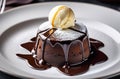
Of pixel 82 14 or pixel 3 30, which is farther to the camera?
A: pixel 82 14

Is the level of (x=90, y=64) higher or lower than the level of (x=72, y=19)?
lower

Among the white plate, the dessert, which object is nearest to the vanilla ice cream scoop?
the dessert

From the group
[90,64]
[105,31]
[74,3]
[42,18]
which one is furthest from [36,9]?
[90,64]

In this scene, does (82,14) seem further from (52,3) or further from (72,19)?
(72,19)

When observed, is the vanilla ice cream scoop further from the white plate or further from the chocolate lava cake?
the white plate

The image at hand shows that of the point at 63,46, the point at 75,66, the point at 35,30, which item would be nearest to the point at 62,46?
the point at 63,46

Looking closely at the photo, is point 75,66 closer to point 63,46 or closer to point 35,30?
point 63,46
